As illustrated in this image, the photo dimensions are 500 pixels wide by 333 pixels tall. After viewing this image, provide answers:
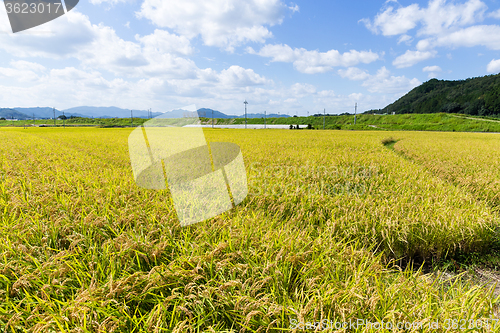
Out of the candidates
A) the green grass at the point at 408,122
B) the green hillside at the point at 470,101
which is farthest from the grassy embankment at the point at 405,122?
the green hillside at the point at 470,101

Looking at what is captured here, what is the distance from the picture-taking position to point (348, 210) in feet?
11.8

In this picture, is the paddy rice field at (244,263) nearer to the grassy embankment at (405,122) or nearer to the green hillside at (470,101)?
the grassy embankment at (405,122)

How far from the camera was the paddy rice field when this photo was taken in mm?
1549

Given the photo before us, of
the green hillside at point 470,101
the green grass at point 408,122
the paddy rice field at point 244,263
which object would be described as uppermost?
the green hillside at point 470,101

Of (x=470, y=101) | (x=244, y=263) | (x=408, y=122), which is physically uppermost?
(x=470, y=101)

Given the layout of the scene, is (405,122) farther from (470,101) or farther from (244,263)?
(244,263)

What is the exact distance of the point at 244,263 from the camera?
6.96 ft

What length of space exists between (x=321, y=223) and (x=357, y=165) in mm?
4330

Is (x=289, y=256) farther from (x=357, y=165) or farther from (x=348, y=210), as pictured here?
(x=357, y=165)

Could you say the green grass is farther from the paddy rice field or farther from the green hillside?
the paddy rice field

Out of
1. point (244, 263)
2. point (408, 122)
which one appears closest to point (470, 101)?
point (408, 122)

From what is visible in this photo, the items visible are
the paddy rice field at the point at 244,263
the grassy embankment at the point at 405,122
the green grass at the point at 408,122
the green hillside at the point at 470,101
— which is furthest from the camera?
Answer: the green hillside at the point at 470,101

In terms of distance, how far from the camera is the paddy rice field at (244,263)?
155 centimetres

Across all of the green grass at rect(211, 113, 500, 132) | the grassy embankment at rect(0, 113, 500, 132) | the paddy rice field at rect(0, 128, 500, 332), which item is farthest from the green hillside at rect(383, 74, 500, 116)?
the paddy rice field at rect(0, 128, 500, 332)
